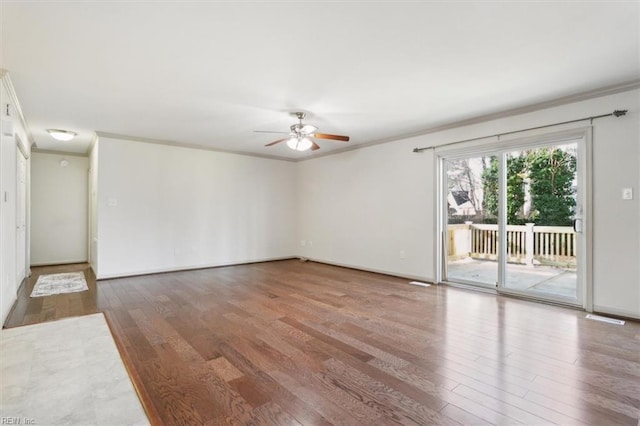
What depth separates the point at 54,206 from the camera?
703cm

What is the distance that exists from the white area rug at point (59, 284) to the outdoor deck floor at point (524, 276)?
590cm

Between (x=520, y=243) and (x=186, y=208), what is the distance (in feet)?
19.1

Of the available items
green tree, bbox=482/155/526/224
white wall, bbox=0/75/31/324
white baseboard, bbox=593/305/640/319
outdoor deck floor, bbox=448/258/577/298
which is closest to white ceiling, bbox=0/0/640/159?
white wall, bbox=0/75/31/324

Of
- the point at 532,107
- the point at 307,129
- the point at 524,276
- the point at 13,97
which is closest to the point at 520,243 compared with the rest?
the point at 524,276

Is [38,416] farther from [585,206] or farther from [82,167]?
[82,167]

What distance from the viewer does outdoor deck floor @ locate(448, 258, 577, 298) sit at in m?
4.02

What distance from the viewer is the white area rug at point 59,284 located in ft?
15.2

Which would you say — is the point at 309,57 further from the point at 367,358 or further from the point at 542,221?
the point at 542,221

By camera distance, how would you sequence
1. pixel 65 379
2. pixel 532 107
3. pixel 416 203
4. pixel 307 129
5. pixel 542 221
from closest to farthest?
pixel 65 379 → pixel 532 107 → pixel 542 221 → pixel 307 129 → pixel 416 203

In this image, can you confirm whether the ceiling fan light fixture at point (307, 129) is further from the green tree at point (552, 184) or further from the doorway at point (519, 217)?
the green tree at point (552, 184)

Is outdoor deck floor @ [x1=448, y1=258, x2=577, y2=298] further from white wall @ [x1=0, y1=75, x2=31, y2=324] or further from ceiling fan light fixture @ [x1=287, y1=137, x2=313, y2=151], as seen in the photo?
white wall @ [x1=0, y1=75, x2=31, y2=324]

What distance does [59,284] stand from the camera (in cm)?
509

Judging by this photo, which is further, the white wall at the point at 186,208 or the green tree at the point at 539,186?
the white wall at the point at 186,208

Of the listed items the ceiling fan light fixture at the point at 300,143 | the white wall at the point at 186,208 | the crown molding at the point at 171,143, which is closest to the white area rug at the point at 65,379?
the white wall at the point at 186,208
